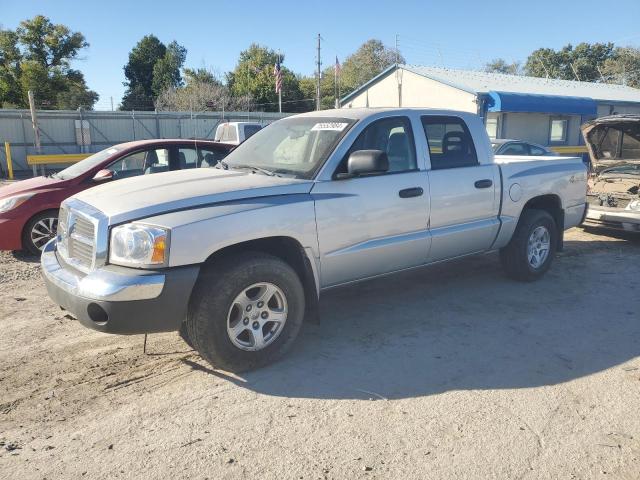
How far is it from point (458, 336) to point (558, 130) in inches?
921

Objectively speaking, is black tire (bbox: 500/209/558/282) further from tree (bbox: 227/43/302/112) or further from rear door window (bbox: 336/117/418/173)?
tree (bbox: 227/43/302/112)

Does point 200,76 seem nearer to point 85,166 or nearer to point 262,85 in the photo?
point 262,85

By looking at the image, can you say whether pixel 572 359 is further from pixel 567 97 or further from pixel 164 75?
pixel 164 75

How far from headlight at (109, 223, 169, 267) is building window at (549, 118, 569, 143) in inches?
970

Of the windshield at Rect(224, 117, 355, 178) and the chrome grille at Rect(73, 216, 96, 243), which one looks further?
the windshield at Rect(224, 117, 355, 178)

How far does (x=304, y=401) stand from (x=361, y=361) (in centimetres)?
72

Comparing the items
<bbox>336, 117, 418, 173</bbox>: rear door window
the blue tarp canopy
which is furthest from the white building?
<bbox>336, 117, 418, 173</bbox>: rear door window

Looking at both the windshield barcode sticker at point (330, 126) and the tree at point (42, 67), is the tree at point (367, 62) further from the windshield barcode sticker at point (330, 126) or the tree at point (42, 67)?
the windshield barcode sticker at point (330, 126)

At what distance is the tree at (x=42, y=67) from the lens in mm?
40656

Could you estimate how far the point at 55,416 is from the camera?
11.0 feet

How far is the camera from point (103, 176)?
7363 millimetres

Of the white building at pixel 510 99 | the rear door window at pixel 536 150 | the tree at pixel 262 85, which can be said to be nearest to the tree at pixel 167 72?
the tree at pixel 262 85

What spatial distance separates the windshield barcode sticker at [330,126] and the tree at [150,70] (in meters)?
56.0

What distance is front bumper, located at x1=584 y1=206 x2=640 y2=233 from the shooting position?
8000 millimetres
